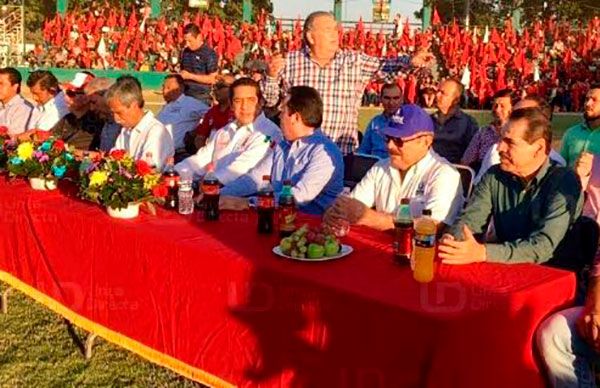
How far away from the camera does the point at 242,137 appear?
16.9ft

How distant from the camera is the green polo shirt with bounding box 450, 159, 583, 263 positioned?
3.16 meters

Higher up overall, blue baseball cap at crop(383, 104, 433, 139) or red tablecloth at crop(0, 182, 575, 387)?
blue baseball cap at crop(383, 104, 433, 139)

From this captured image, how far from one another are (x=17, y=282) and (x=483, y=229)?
2.93 metres

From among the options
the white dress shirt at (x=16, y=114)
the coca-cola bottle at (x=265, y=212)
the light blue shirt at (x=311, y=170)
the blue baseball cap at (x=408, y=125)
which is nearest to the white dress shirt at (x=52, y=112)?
the white dress shirt at (x=16, y=114)

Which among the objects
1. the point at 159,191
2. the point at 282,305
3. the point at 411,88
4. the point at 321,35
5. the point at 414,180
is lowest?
the point at 411,88

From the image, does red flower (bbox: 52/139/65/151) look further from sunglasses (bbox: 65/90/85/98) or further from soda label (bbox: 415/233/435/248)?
soda label (bbox: 415/233/435/248)

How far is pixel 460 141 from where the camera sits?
6684mm

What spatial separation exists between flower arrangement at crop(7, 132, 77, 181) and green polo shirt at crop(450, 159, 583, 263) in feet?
8.44

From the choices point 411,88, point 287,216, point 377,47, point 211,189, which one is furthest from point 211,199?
point 377,47

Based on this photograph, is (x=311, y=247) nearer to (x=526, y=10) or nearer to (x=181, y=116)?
(x=181, y=116)

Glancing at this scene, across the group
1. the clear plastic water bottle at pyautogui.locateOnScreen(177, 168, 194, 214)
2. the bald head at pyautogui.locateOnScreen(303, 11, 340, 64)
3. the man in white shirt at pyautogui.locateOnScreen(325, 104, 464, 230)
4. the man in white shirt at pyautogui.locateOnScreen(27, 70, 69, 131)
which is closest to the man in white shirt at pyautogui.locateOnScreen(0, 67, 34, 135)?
the man in white shirt at pyautogui.locateOnScreen(27, 70, 69, 131)

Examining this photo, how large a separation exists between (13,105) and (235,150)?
3.66 m

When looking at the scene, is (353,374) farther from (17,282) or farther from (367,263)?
(17,282)

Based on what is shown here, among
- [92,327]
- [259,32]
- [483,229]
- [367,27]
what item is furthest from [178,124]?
[367,27]
